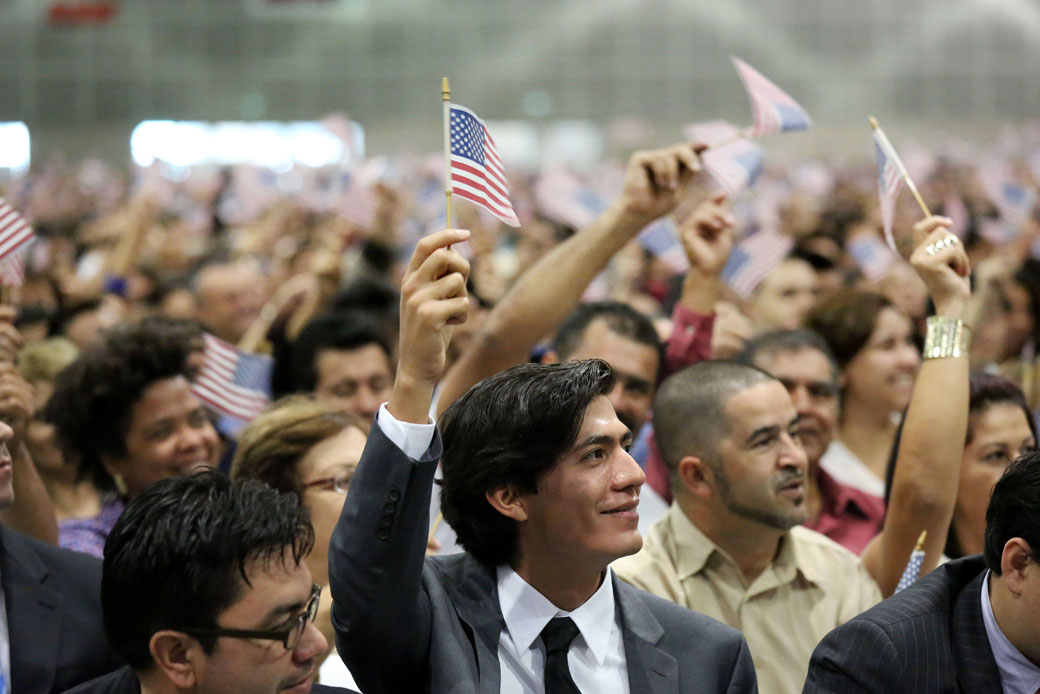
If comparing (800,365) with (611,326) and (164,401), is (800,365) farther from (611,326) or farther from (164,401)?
(164,401)

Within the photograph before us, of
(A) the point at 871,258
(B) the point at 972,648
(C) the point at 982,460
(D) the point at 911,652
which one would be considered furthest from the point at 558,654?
(A) the point at 871,258

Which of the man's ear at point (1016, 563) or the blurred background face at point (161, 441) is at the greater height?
the man's ear at point (1016, 563)

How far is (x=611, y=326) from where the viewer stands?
174 inches

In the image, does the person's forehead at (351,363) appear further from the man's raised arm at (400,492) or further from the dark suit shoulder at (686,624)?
the man's raised arm at (400,492)

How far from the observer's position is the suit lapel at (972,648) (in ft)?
8.09

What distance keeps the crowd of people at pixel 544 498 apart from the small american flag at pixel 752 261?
2.56 ft

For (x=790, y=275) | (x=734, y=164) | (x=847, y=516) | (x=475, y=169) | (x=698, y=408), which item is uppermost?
(x=475, y=169)

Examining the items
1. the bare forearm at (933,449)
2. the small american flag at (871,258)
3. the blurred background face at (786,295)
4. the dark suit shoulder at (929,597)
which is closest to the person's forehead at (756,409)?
the bare forearm at (933,449)

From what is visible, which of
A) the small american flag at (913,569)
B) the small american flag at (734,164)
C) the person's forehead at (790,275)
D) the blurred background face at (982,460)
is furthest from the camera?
the person's forehead at (790,275)

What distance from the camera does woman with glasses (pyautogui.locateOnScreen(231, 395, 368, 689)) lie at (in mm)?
3260

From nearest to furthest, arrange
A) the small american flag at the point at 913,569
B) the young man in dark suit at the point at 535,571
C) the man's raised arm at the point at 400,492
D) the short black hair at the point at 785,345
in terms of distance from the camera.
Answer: the man's raised arm at the point at 400,492
the young man in dark suit at the point at 535,571
the small american flag at the point at 913,569
the short black hair at the point at 785,345

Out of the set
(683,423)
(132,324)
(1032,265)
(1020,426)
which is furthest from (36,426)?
(1032,265)

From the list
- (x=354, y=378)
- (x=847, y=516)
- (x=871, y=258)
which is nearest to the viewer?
(x=847, y=516)

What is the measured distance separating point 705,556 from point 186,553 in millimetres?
1626
